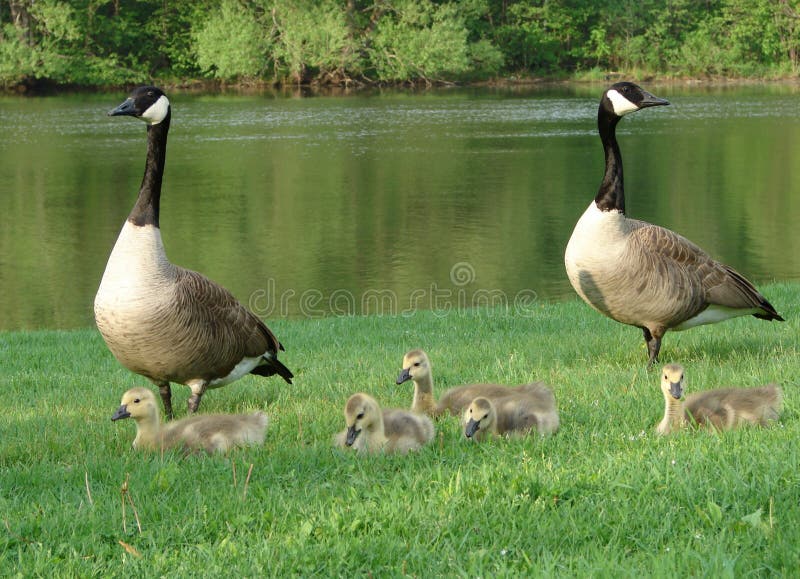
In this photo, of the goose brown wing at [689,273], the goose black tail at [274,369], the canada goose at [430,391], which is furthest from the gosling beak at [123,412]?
the goose brown wing at [689,273]

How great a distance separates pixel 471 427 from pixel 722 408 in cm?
152

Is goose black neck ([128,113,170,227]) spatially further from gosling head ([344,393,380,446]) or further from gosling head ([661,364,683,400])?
gosling head ([661,364,683,400])

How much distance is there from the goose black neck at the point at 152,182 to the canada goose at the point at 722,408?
3.60m

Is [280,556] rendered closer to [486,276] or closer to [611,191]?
[611,191]

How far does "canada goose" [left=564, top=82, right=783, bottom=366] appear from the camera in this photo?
8.68 metres

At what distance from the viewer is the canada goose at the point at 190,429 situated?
233 inches

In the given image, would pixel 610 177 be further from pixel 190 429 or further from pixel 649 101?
pixel 190 429

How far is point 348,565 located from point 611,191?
5.34 m

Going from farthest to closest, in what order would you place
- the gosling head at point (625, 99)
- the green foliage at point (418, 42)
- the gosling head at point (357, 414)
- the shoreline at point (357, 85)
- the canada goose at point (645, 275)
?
the shoreline at point (357, 85) < the green foliage at point (418, 42) < the gosling head at point (625, 99) < the canada goose at point (645, 275) < the gosling head at point (357, 414)

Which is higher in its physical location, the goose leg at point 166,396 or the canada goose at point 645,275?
the canada goose at point 645,275

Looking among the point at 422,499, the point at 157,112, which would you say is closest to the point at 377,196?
the point at 157,112

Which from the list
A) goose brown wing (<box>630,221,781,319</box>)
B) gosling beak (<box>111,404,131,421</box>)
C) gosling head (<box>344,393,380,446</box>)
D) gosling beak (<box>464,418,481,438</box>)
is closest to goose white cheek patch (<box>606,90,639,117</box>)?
goose brown wing (<box>630,221,781,319</box>)

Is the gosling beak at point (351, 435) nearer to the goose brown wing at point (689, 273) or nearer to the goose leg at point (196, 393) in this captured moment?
the goose leg at point (196, 393)

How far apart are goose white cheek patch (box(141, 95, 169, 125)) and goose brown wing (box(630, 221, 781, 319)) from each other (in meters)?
3.91
